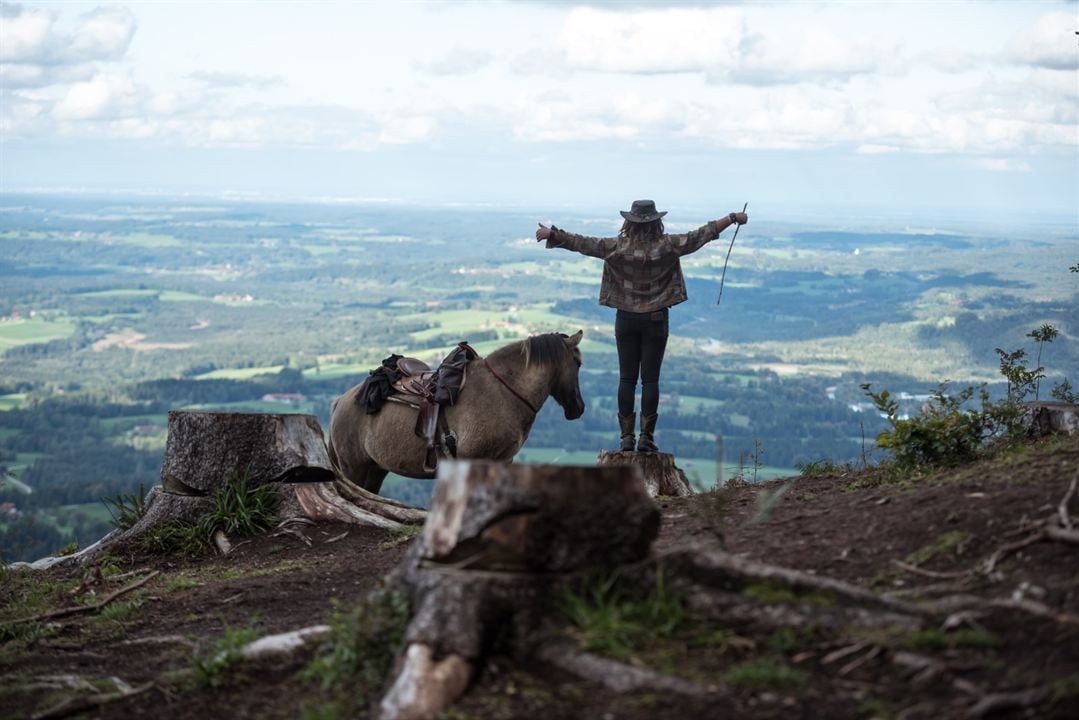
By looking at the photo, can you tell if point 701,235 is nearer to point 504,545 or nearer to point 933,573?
point 933,573

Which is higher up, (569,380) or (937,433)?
(937,433)

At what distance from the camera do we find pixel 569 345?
12023 millimetres

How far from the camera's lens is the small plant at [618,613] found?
4887 millimetres

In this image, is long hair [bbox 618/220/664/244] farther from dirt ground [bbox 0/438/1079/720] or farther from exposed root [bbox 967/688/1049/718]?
exposed root [bbox 967/688/1049/718]

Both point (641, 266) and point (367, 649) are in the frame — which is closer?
point (367, 649)

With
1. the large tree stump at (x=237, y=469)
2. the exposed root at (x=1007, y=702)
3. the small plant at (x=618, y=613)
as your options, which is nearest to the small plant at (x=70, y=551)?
the large tree stump at (x=237, y=469)

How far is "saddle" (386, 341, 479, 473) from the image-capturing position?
38.3 ft

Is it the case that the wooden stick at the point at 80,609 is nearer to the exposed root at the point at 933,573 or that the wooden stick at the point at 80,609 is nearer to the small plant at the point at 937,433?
the exposed root at the point at 933,573

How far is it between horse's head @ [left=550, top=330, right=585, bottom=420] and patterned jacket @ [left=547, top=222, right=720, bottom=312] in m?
0.52

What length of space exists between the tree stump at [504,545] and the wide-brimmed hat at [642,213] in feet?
22.1

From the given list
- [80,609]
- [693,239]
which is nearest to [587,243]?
[693,239]

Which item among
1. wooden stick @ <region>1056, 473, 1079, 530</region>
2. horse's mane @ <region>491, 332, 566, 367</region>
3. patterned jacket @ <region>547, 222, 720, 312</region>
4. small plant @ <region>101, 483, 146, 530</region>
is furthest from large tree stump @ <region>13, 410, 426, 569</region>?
wooden stick @ <region>1056, 473, 1079, 530</region>

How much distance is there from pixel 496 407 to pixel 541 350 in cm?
69

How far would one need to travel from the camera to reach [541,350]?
38.6ft
